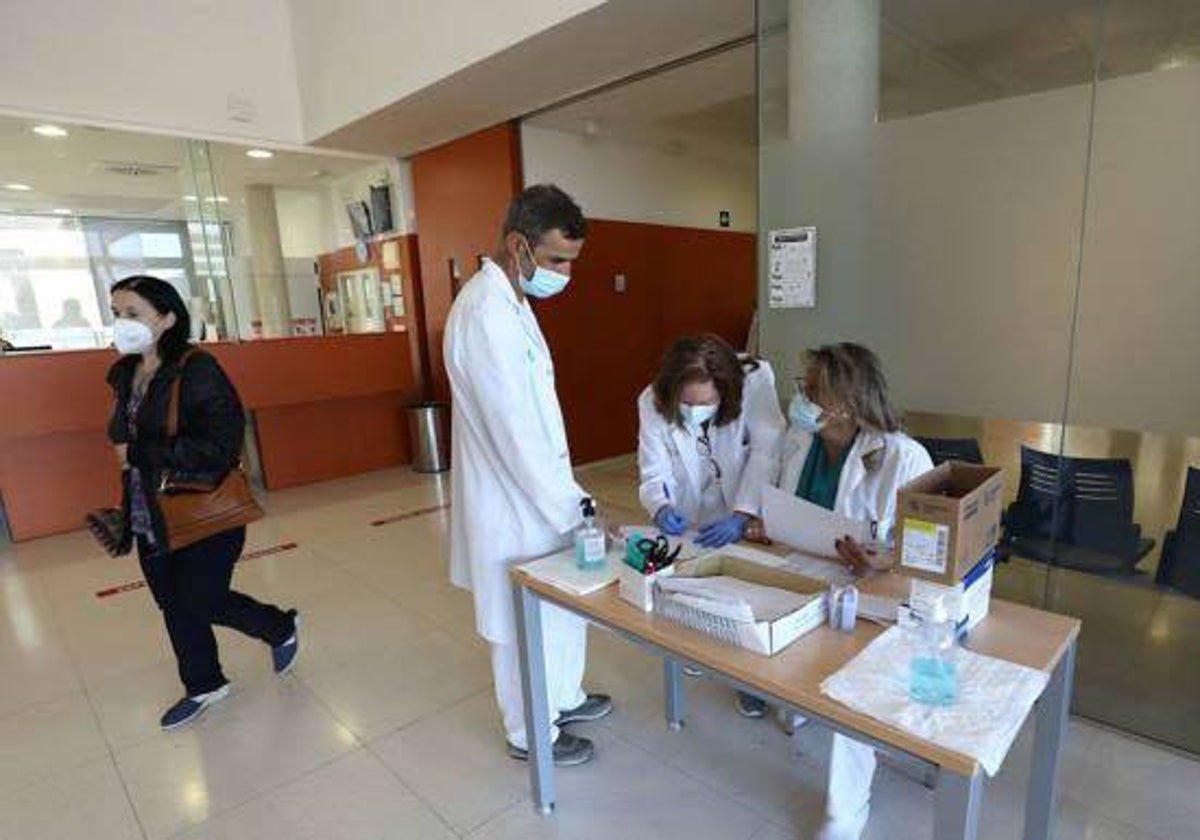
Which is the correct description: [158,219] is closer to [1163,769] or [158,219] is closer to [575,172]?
[575,172]

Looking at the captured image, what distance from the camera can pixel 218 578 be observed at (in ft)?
7.26

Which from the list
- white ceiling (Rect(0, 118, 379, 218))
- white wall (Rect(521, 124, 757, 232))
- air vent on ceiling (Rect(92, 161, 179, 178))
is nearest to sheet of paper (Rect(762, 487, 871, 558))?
white wall (Rect(521, 124, 757, 232))

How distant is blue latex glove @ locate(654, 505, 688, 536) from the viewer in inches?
72.2

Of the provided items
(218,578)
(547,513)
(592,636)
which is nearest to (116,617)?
(218,578)

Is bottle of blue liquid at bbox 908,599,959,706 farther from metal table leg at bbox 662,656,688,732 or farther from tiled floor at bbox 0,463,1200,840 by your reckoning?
metal table leg at bbox 662,656,688,732

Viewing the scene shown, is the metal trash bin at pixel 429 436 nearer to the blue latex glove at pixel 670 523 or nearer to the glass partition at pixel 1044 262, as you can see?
the glass partition at pixel 1044 262

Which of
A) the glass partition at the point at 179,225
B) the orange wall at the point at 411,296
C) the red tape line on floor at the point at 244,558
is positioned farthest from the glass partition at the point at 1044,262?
the glass partition at the point at 179,225

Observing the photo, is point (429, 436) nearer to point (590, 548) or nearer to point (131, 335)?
point (131, 335)

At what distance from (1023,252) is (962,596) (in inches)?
52.1

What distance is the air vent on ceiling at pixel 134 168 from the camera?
482cm

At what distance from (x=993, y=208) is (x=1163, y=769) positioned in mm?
1691

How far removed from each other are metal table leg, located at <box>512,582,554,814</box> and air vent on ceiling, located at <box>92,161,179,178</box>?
4.97m

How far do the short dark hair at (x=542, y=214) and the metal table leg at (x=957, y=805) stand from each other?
1.38 meters

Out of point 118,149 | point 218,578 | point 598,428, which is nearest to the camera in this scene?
point 218,578
